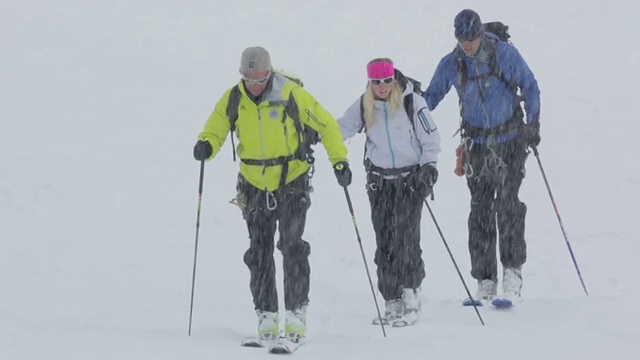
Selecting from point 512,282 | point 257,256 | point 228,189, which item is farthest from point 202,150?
point 228,189

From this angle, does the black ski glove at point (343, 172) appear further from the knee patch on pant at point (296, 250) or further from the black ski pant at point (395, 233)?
the black ski pant at point (395, 233)

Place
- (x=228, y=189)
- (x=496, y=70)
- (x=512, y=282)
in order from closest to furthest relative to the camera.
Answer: (x=496, y=70) → (x=512, y=282) → (x=228, y=189)

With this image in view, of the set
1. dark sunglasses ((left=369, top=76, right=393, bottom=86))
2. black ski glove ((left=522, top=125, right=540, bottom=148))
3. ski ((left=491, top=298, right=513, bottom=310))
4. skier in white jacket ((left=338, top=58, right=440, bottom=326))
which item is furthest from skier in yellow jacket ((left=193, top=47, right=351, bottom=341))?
black ski glove ((left=522, top=125, right=540, bottom=148))

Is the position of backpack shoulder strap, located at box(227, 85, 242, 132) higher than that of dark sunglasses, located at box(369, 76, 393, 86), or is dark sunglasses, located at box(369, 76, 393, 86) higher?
dark sunglasses, located at box(369, 76, 393, 86)

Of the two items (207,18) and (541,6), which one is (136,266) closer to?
(207,18)

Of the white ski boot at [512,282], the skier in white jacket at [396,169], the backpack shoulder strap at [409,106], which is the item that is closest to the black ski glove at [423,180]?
the skier in white jacket at [396,169]

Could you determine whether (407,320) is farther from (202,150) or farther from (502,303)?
(202,150)

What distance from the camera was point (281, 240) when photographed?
762cm

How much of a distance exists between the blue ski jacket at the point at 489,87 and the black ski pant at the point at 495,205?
13cm

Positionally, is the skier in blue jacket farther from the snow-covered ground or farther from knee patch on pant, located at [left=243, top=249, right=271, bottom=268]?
knee patch on pant, located at [left=243, top=249, right=271, bottom=268]

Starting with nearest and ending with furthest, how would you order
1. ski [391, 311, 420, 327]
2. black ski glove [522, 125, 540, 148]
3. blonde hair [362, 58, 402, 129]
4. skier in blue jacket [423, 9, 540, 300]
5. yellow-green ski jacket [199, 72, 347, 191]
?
yellow-green ski jacket [199, 72, 347, 191], blonde hair [362, 58, 402, 129], ski [391, 311, 420, 327], skier in blue jacket [423, 9, 540, 300], black ski glove [522, 125, 540, 148]

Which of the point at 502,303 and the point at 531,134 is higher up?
the point at 531,134

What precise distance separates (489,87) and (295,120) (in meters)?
2.12

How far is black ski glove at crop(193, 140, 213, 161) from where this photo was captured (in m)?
7.39
